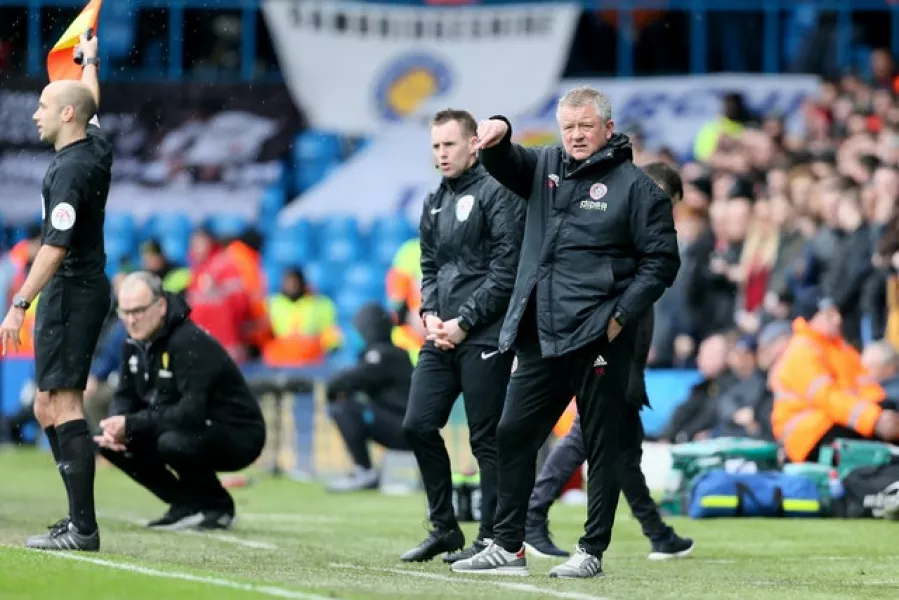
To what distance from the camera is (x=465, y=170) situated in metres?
10.2

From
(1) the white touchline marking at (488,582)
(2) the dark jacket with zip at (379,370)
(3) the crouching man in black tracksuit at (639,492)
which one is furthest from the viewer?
(2) the dark jacket with zip at (379,370)

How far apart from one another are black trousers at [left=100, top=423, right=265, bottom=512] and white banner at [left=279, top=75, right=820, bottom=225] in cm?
1098

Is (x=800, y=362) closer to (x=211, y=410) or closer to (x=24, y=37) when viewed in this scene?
(x=211, y=410)

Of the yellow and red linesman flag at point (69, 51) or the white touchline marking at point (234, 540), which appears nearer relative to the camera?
the white touchline marking at point (234, 540)

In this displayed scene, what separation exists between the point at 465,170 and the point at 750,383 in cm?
610

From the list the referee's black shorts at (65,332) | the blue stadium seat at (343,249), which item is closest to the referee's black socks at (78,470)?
the referee's black shorts at (65,332)

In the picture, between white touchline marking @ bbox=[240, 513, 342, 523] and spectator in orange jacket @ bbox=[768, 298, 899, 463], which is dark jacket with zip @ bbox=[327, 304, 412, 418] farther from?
spectator in orange jacket @ bbox=[768, 298, 899, 463]

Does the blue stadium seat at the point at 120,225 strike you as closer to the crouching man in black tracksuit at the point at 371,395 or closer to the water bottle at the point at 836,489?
the crouching man in black tracksuit at the point at 371,395

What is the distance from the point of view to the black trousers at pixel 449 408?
998cm

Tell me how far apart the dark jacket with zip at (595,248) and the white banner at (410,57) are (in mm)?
15460

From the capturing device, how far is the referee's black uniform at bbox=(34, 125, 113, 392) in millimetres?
9930

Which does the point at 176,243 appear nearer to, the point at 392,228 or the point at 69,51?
the point at 392,228

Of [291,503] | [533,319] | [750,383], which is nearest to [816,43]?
[750,383]

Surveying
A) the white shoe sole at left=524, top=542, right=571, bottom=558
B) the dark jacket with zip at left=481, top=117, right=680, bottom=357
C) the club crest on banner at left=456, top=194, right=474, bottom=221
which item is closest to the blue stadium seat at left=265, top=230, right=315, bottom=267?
the white shoe sole at left=524, top=542, right=571, bottom=558
